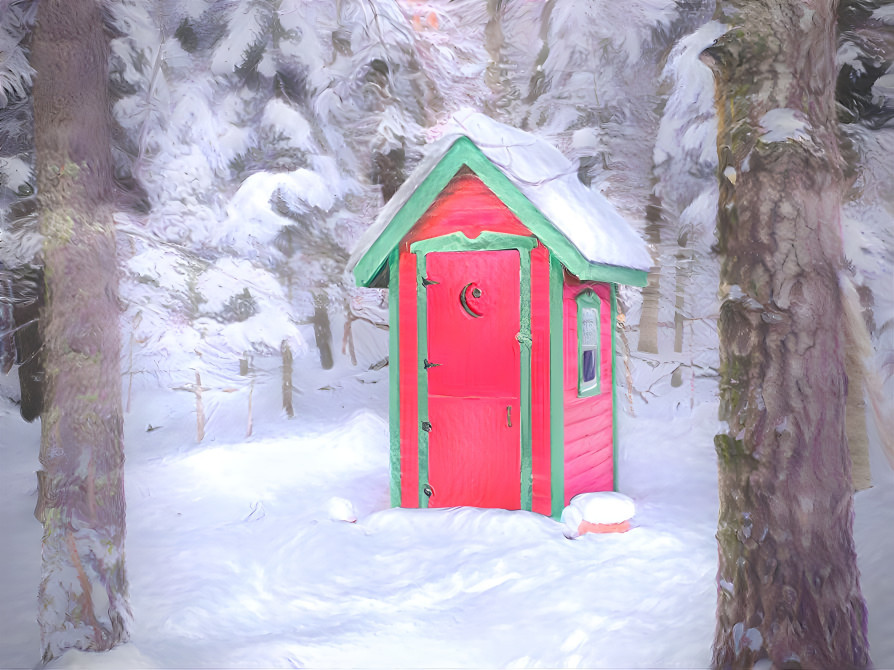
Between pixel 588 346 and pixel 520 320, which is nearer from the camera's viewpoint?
pixel 520 320

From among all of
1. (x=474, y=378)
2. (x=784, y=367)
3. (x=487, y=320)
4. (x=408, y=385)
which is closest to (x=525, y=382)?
(x=474, y=378)

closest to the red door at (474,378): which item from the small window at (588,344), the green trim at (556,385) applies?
the green trim at (556,385)

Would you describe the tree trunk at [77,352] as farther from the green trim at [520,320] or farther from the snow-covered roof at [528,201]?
the green trim at [520,320]

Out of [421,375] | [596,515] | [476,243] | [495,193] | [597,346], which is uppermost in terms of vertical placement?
[495,193]

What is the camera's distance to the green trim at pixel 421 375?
6492 millimetres

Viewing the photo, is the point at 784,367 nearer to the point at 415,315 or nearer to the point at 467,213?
the point at 467,213

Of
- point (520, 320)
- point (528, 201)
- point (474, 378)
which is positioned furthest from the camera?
point (474, 378)

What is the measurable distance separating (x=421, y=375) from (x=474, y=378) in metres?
0.55

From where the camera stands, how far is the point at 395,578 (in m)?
5.04

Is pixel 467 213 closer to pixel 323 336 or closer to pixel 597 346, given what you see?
pixel 597 346

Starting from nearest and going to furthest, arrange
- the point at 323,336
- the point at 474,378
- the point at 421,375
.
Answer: the point at 474,378
the point at 421,375
the point at 323,336

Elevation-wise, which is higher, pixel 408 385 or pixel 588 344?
pixel 588 344

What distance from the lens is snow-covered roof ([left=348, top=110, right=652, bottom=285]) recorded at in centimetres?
597

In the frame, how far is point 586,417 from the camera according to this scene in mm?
6766
